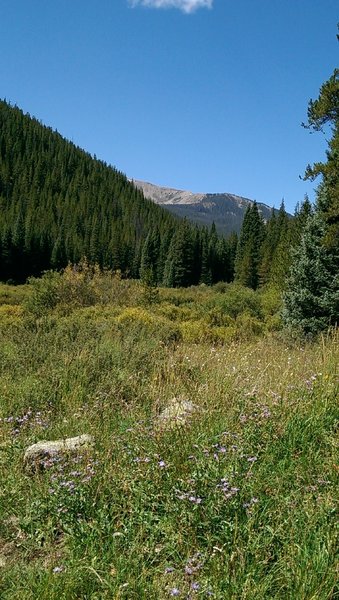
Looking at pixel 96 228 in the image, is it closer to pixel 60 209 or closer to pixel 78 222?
pixel 78 222

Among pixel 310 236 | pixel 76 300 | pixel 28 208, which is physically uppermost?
pixel 28 208

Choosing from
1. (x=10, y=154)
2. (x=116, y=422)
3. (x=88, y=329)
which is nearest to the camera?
(x=116, y=422)

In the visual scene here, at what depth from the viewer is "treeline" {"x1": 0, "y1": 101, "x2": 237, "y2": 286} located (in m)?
82.4

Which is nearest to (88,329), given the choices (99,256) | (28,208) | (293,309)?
(293,309)

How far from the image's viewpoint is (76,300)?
21.1 m

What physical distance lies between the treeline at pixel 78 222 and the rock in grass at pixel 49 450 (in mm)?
42371

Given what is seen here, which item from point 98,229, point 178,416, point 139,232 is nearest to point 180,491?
point 178,416

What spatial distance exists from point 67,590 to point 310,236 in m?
17.9

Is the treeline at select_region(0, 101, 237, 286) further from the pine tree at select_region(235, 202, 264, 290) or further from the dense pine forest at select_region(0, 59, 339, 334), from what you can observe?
the pine tree at select_region(235, 202, 264, 290)

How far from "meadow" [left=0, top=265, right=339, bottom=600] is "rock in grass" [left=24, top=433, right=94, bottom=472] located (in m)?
0.07

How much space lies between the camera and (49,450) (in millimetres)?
3455

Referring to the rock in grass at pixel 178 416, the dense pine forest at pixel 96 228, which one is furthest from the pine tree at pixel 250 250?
the rock in grass at pixel 178 416

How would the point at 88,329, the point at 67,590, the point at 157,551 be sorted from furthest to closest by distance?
the point at 88,329 → the point at 157,551 → the point at 67,590

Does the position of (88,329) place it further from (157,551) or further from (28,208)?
(28,208)
